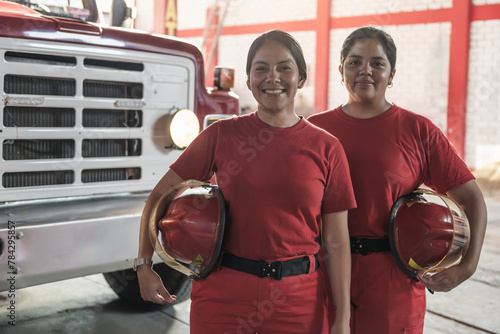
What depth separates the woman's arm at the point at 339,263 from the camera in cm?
180

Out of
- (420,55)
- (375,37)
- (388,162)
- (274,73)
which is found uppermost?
(420,55)

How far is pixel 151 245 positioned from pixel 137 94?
5.44 feet

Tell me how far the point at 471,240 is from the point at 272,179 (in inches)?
28.1

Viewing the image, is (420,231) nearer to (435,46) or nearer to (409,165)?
(409,165)

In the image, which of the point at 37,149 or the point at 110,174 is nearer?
the point at 37,149

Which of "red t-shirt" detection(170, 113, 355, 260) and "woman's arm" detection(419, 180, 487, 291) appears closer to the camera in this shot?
"red t-shirt" detection(170, 113, 355, 260)

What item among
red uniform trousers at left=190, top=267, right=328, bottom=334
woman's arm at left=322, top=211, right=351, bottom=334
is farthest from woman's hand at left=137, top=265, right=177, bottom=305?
woman's arm at left=322, top=211, right=351, bottom=334

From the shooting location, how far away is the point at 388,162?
1.98 metres

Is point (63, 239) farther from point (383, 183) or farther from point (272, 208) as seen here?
point (383, 183)

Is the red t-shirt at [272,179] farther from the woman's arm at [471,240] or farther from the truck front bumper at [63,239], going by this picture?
the truck front bumper at [63,239]

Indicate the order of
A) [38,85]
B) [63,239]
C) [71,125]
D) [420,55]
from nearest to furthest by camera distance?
[63,239], [38,85], [71,125], [420,55]

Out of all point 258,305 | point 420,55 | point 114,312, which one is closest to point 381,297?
point 258,305

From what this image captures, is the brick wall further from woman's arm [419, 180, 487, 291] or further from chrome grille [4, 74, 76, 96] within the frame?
woman's arm [419, 180, 487, 291]

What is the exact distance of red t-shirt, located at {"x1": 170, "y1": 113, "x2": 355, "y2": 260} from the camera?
68.5 inches
